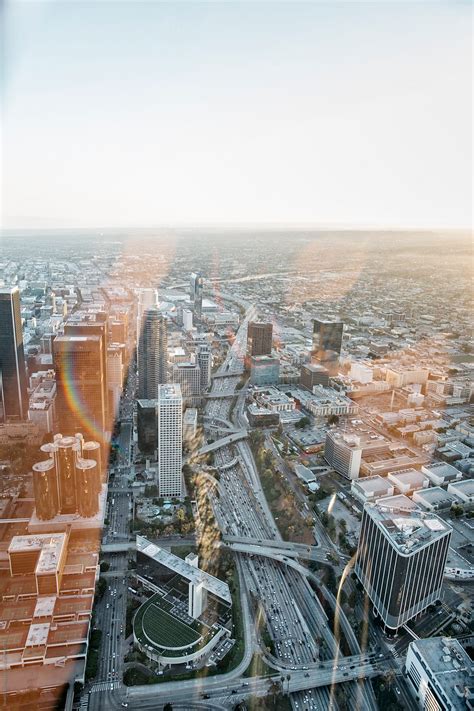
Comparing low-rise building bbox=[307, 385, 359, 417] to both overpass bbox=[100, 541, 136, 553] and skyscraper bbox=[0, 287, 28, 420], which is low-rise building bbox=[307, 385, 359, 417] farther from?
skyscraper bbox=[0, 287, 28, 420]

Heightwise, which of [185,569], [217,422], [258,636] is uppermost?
[217,422]

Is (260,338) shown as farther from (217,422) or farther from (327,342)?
(217,422)

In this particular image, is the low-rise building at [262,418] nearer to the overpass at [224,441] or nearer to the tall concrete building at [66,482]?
the overpass at [224,441]

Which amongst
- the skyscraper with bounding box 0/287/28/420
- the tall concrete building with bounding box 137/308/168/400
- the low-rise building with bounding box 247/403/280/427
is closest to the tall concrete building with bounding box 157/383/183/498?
the tall concrete building with bounding box 137/308/168/400

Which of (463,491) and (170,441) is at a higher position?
(170,441)

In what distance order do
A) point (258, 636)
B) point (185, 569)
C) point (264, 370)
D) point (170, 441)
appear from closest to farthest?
point (258, 636), point (185, 569), point (170, 441), point (264, 370)

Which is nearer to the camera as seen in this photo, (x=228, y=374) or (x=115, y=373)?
(x=115, y=373)

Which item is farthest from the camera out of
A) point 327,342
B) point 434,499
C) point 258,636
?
point 327,342

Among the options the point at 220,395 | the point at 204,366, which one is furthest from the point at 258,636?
the point at 204,366

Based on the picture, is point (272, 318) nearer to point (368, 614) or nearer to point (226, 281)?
point (226, 281)
